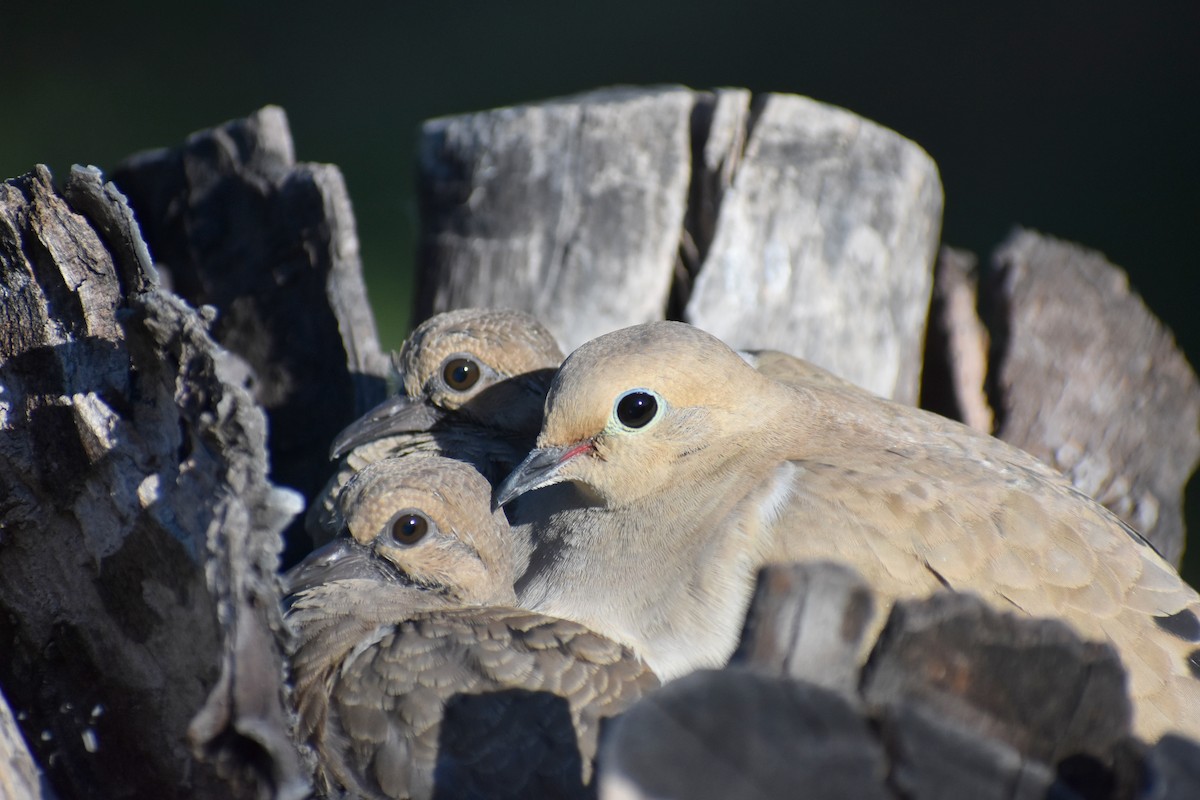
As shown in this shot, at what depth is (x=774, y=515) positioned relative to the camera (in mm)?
2547

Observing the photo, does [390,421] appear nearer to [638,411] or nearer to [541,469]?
[541,469]

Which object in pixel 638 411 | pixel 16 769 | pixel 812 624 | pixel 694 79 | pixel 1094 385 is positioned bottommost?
pixel 1094 385

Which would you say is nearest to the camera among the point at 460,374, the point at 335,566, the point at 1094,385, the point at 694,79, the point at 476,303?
the point at 335,566

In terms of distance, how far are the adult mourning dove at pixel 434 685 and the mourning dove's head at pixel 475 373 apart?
2.32 feet

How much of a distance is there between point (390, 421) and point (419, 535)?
665 millimetres

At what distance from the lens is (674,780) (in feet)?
4.79

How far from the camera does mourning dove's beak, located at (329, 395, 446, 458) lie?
3309 mm

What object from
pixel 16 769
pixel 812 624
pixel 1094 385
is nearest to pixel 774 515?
pixel 812 624

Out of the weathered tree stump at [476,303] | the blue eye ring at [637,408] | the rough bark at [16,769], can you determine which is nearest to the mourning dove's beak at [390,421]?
the weathered tree stump at [476,303]

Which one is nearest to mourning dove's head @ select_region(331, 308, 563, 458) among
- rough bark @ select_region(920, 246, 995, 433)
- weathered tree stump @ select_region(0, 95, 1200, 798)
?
weathered tree stump @ select_region(0, 95, 1200, 798)

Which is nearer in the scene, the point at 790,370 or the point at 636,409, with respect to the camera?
the point at 636,409

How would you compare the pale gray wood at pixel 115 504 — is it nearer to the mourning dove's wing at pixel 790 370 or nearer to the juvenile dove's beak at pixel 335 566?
the juvenile dove's beak at pixel 335 566

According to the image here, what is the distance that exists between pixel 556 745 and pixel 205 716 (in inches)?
30.0

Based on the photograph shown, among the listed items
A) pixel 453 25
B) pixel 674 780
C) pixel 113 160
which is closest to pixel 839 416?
pixel 674 780
